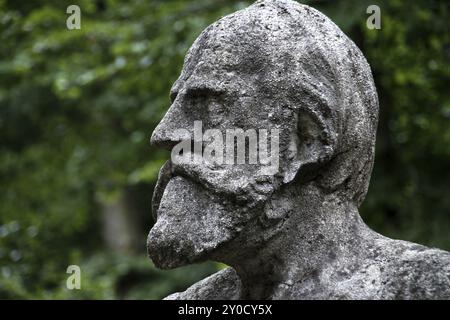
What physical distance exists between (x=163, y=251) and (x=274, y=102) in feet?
2.24

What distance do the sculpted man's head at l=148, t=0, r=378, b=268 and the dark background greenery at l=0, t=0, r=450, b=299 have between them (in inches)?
167

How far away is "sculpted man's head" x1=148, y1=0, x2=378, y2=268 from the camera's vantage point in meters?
3.45

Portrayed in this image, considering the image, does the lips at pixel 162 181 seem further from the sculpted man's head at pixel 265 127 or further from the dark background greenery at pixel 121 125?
the dark background greenery at pixel 121 125

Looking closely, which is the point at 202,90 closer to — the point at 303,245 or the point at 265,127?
the point at 265,127

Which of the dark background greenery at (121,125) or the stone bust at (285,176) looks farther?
the dark background greenery at (121,125)

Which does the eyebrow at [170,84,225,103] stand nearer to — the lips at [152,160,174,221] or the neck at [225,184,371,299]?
the lips at [152,160,174,221]

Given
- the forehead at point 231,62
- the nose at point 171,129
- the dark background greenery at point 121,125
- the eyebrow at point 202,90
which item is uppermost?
the forehead at point 231,62

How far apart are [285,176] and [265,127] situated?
0.64 feet

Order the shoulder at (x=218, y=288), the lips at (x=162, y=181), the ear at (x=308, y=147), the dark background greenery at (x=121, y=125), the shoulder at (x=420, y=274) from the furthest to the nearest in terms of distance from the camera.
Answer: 1. the dark background greenery at (x=121, y=125)
2. the shoulder at (x=218, y=288)
3. the lips at (x=162, y=181)
4. the ear at (x=308, y=147)
5. the shoulder at (x=420, y=274)

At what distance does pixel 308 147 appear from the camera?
3535 millimetres

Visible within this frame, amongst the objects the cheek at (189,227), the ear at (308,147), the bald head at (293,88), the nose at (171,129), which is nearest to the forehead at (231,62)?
the bald head at (293,88)

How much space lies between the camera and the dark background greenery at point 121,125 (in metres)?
8.53

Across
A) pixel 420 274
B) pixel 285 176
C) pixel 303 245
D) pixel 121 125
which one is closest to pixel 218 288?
pixel 303 245
